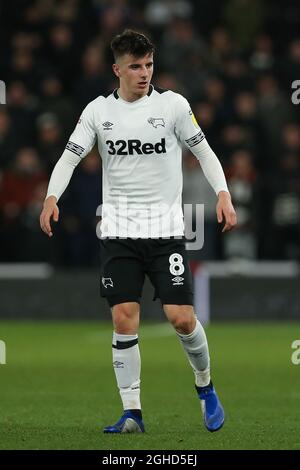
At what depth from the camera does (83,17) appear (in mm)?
19016

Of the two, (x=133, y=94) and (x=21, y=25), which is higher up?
(x=21, y=25)

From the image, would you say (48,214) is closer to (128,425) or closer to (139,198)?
(139,198)

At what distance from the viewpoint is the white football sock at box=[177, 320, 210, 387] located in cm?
814

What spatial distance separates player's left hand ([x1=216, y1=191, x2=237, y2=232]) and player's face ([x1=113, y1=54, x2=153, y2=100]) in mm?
821

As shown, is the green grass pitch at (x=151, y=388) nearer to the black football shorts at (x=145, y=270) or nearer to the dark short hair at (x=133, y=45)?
the black football shorts at (x=145, y=270)

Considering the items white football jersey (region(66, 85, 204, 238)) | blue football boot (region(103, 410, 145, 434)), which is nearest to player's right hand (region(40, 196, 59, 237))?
white football jersey (region(66, 85, 204, 238))

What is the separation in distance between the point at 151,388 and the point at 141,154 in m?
3.24

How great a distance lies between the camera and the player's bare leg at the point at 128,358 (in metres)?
8.11

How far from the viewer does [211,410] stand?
814 centimetres

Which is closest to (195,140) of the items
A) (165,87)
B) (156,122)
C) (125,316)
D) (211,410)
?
(156,122)

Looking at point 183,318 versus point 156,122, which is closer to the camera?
point 183,318

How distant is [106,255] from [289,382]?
3534mm
